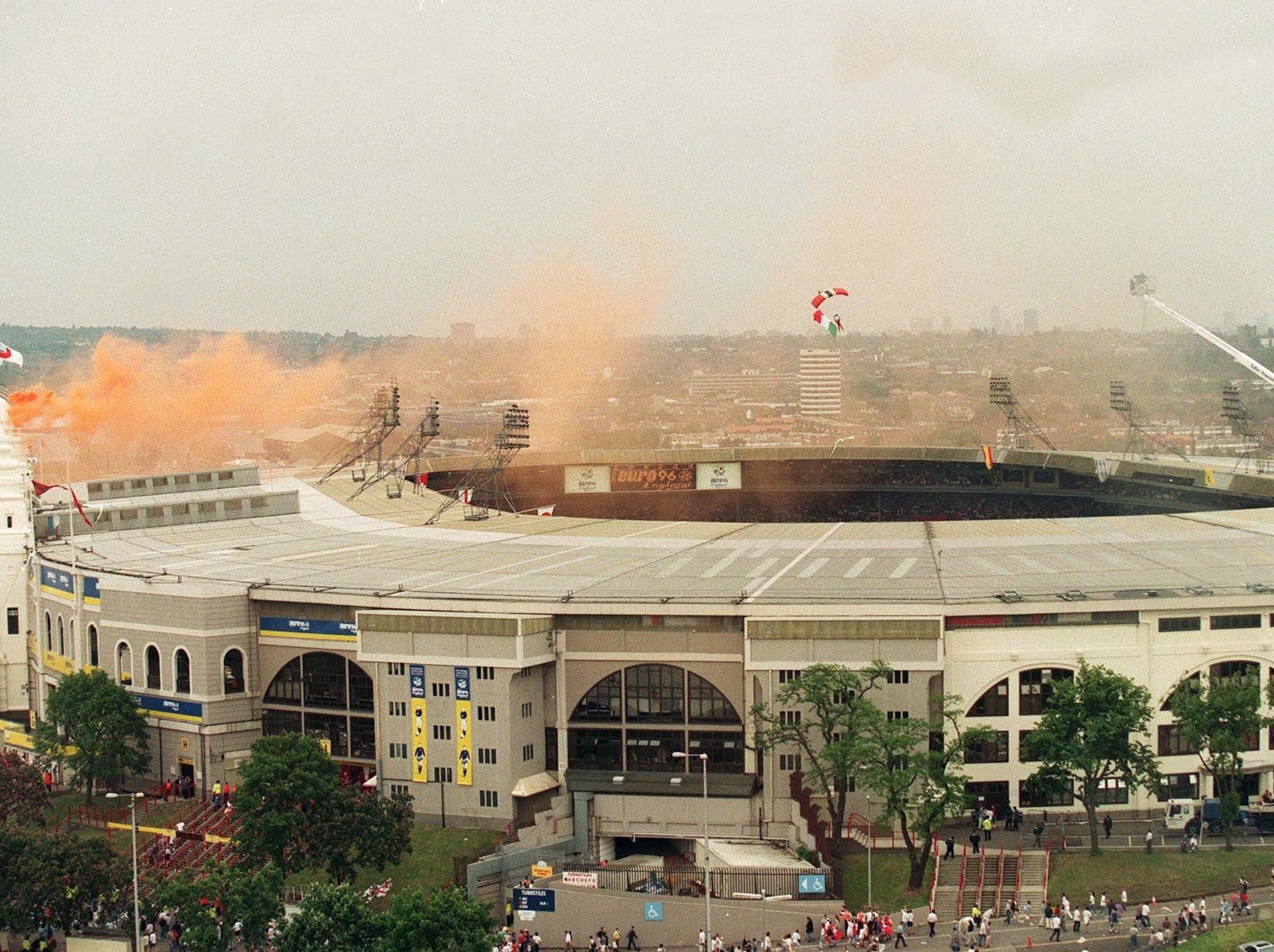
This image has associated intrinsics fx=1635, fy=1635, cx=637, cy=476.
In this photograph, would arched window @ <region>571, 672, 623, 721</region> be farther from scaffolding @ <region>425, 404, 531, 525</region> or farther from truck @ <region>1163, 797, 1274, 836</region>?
scaffolding @ <region>425, 404, 531, 525</region>

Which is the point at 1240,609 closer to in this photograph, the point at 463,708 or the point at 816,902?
the point at 816,902

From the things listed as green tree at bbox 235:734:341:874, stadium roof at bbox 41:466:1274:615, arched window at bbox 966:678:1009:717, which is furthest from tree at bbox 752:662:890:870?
green tree at bbox 235:734:341:874

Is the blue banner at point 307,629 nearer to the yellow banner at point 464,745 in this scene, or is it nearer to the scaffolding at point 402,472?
the yellow banner at point 464,745

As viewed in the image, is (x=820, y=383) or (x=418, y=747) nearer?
(x=418, y=747)

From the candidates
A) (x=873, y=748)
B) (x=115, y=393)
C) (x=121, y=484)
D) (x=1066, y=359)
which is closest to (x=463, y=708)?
(x=873, y=748)

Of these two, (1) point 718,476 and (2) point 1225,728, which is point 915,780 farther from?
(1) point 718,476

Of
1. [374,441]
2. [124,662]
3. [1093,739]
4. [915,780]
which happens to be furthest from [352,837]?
[374,441]
